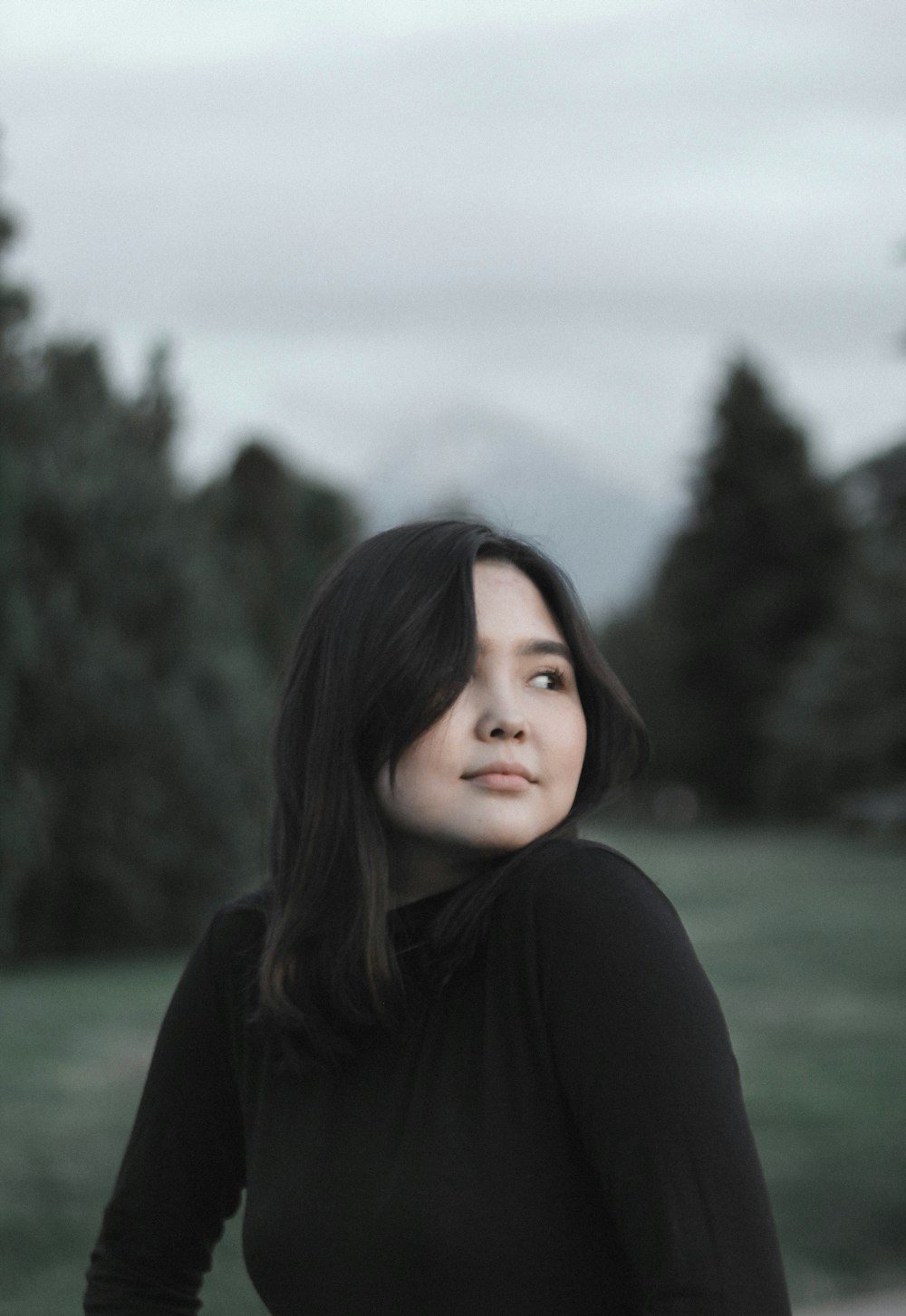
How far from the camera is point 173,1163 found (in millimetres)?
1737

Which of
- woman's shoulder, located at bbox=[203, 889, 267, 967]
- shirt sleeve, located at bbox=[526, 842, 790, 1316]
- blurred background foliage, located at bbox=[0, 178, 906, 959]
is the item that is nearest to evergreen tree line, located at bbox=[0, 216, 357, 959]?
blurred background foliage, located at bbox=[0, 178, 906, 959]

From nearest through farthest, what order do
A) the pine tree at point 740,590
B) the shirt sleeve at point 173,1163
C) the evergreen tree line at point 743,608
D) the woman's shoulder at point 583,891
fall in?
the woman's shoulder at point 583,891, the shirt sleeve at point 173,1163, the evergreen tree line at point 743,608, the pine tree at point 740,590

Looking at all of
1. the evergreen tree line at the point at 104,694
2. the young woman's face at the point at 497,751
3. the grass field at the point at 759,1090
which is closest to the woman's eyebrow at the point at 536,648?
the young woman's face at the point at 497,751

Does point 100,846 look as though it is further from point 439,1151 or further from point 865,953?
point 439,1151

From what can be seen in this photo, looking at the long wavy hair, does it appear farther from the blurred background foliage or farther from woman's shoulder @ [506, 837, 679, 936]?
the blurred background foliage

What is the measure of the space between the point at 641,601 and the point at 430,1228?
120 ft

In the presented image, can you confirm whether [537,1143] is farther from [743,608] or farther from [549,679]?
[743,608]

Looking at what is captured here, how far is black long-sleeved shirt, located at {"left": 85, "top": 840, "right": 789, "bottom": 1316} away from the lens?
132 cm

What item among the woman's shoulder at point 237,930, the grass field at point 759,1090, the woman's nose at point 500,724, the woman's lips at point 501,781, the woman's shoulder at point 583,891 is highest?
the woman's nose at point 500,724

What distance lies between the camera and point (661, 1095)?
1331 mm

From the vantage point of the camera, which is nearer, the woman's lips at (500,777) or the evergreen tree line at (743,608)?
the woman's lips at (500,777)

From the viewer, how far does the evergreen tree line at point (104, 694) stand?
396 inches

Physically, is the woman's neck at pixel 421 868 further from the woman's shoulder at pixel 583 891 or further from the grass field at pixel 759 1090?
the grass field at pixel 759 1090

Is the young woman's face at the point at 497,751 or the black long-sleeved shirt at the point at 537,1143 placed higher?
the young woman's face at the point at 497,751
